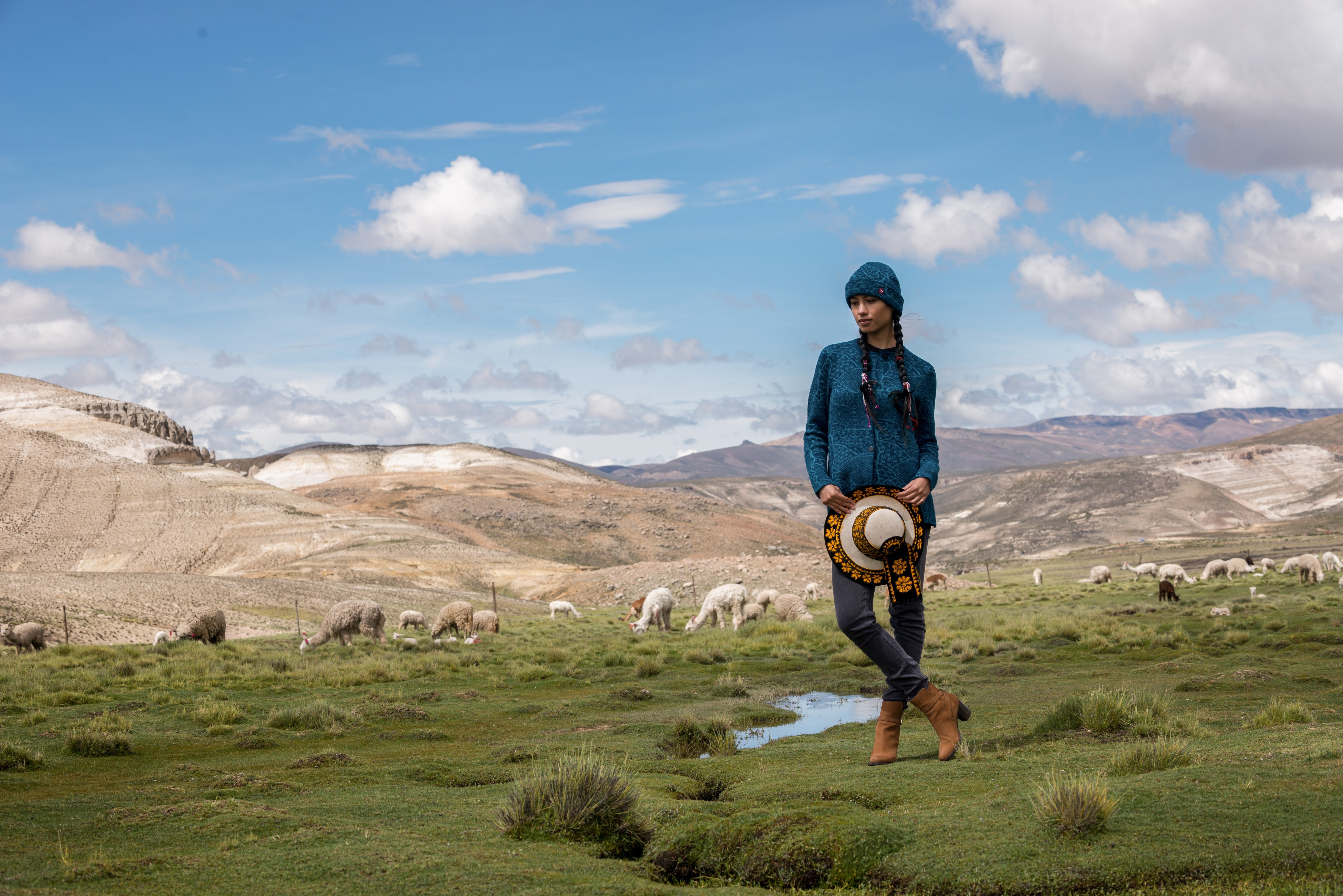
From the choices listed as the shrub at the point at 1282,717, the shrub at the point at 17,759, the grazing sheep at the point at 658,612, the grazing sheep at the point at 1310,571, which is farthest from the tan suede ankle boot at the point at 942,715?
the grazing sheep at the point at 1310,571

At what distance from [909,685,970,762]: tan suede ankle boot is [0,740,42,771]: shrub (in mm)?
7777

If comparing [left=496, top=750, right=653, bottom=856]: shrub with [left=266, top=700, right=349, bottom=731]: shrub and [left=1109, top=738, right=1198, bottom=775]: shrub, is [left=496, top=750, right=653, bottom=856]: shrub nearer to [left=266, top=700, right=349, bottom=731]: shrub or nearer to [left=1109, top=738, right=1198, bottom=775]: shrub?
[left=1109, top=738, right=1198, bottom=775]: shrub

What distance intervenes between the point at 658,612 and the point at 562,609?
50.8ft

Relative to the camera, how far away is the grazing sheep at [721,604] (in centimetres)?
3044

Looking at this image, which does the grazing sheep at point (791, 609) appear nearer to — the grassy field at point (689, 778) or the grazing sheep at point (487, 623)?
the grazing sheep at point (487, 623)

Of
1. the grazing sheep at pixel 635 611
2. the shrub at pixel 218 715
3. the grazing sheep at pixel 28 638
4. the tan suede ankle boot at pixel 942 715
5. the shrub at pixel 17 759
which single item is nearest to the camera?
the tan suede ankle boot at pixel 942 715

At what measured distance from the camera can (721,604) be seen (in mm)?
30938

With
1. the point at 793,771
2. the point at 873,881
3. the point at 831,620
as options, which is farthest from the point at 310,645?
the point at 873,881

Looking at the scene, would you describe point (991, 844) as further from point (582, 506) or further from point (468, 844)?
point (582, 506)

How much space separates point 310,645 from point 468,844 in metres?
22.0

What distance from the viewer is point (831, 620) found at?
1068 inches

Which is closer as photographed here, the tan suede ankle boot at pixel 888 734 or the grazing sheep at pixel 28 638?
the tan suede ankle boot at pixel 888 734

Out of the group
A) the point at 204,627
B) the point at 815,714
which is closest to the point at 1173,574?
the point at 815,714

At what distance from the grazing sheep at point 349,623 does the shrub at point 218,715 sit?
13.6 m
